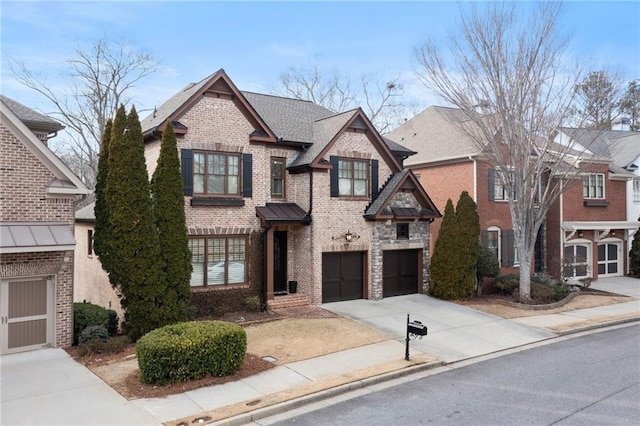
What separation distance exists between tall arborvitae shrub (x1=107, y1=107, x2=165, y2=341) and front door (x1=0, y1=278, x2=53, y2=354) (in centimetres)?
181

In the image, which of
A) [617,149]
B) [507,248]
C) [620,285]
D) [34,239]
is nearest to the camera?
[34,239]

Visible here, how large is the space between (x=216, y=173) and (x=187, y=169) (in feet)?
3.58

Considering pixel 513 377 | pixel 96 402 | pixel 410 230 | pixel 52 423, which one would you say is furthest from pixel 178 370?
pixel 410 230

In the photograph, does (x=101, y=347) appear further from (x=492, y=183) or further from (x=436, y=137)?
(x=436, y=137)

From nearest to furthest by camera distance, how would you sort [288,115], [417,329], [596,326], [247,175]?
1. [417,329]
2. [596,326]
3. [247,175]
4. [288,115]

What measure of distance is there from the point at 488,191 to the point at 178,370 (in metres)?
17.1

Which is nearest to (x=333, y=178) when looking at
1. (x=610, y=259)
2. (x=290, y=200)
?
(x=290, y=200)

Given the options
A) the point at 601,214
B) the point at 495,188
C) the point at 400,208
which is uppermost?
the point at 495,188

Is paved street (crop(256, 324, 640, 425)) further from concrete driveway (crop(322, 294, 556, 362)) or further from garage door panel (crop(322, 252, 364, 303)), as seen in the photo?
garage door panel (crop(322, 252, 364, 303))

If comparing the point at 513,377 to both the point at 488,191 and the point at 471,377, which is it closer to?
the point at 471,377

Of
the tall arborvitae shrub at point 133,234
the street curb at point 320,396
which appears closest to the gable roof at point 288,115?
the tall arborvitae shrub at point 133,234

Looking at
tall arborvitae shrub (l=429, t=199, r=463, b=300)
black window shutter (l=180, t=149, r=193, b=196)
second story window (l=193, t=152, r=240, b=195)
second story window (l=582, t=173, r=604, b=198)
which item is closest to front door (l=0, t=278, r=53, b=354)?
black window shutter (l=180, t=149, r=193, b=196)

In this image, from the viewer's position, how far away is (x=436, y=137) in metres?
24.9

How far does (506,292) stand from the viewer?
21.3 m
